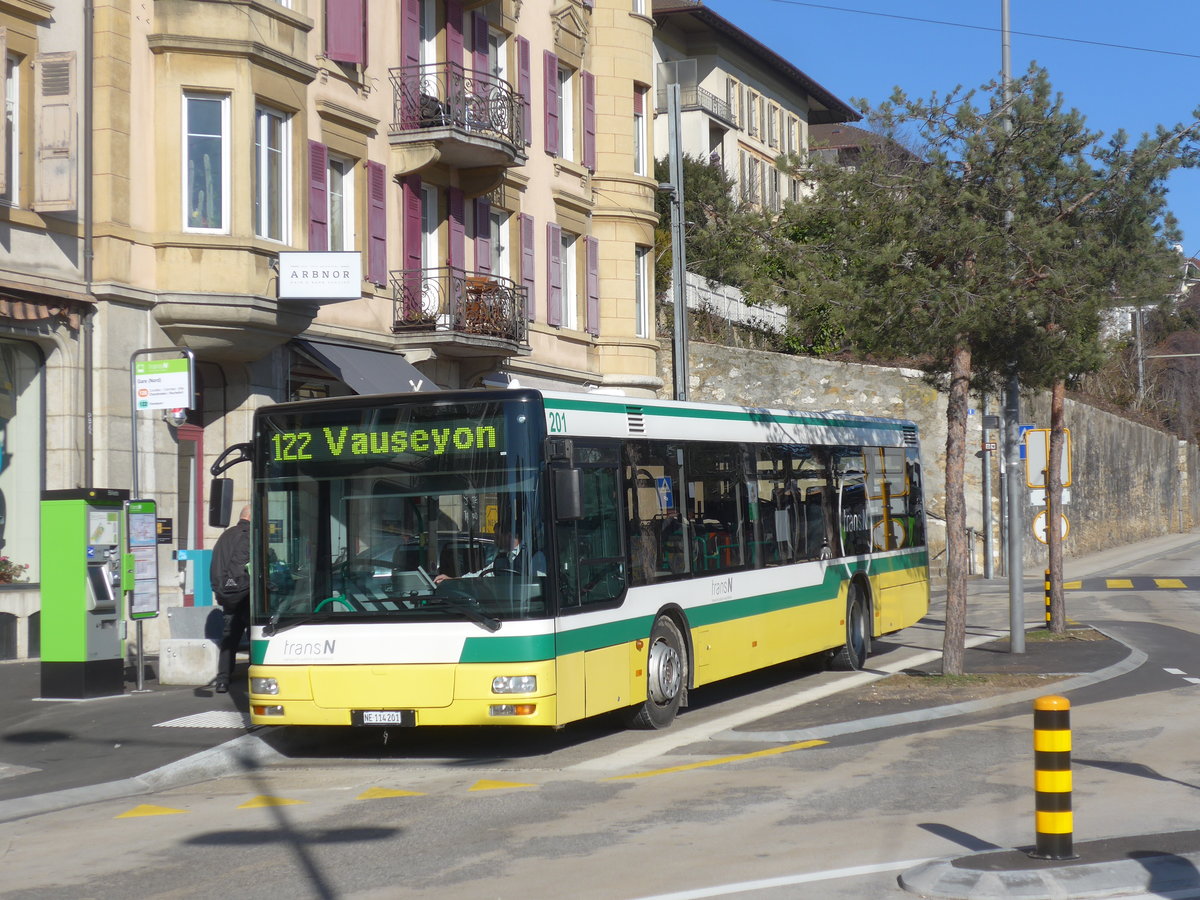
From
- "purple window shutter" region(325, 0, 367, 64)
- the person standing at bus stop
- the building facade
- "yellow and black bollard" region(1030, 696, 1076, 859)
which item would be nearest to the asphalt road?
"yellow and black bollard" region(1030, 696, 1076, 859)

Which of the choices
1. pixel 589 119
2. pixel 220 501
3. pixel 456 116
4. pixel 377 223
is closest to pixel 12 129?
pixel 377 223

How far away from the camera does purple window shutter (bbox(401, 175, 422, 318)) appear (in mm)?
24641

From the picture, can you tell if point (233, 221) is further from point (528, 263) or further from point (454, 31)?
point (528, 263)

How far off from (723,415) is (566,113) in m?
17.2

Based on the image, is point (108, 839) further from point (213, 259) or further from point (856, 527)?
point (213, 259)

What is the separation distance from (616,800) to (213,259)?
12205 millimetres

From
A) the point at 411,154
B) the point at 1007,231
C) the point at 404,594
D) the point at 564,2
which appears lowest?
the point at 404,594

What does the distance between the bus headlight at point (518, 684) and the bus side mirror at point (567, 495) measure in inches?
44.9

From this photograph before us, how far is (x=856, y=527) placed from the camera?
17812 millimetres

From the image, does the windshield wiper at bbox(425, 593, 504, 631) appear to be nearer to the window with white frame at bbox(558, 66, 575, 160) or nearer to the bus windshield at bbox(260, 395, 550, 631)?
the bus windshield at bbox(260, 395, 550, 631)

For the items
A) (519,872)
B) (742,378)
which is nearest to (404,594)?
(519,872)

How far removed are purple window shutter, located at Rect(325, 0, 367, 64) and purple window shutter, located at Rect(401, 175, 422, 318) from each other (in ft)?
8.29

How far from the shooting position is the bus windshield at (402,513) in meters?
11.1

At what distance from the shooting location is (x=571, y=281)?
30.8 meters
